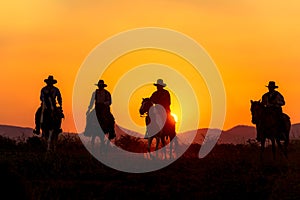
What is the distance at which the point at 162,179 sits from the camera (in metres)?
20.1

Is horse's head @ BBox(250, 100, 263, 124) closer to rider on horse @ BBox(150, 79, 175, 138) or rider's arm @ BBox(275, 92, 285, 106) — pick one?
rider's arm @ BBox(275, 92, 285, 106)

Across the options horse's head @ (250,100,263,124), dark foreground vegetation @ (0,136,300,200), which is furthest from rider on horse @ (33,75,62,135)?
horse's head @ (250,100,263,124)

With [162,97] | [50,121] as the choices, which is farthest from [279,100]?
[50,121]

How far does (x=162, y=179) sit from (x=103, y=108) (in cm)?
1137

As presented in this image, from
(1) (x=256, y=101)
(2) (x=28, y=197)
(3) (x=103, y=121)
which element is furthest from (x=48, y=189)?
(3) (x=103, y=121)

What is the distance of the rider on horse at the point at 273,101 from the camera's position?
27.0 metres

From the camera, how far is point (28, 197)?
12.1 metres

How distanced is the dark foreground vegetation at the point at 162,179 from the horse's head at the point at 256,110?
246cm

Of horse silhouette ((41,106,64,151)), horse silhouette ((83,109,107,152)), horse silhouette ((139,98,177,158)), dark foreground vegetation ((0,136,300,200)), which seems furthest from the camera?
horse silhouette ((83,109,107,152))

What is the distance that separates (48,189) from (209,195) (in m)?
3.92

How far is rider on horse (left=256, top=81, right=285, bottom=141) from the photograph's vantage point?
26953 millimetres

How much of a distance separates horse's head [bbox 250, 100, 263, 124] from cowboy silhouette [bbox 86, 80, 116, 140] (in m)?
6.59

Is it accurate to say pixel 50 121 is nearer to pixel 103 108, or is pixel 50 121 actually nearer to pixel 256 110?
pixel 103 108

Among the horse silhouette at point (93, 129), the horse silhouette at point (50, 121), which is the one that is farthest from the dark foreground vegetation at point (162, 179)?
the horse silhouette at point (93, 129)
